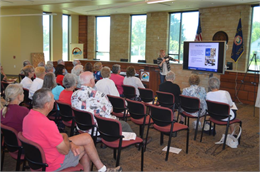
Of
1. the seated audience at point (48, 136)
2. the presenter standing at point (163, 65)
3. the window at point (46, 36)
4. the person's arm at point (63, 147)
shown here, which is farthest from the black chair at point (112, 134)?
the window at point (46, 36)

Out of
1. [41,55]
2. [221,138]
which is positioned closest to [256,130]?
[221,138]

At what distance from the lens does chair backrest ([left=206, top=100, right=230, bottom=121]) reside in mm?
4219

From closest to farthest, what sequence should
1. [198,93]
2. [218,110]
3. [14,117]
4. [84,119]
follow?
[14,117] → [84,119] → [218,110] → [198,93]

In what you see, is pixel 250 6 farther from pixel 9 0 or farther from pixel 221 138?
pixel 9 0

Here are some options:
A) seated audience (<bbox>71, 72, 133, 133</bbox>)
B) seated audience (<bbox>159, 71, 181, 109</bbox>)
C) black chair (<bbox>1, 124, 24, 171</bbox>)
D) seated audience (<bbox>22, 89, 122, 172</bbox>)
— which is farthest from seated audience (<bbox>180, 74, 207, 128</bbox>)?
black chair (<bbox>1, 124, 24, 171</bbox>)

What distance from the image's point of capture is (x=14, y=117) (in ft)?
9.87

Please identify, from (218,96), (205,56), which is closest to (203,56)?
(205,56)

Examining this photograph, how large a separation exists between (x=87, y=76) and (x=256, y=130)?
4.00m

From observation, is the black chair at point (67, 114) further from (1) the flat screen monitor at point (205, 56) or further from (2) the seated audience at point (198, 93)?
(1) the flat screen monitor at point (205, 56)

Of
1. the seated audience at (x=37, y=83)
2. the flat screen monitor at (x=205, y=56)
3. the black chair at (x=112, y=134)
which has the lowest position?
the black chair at (x=112, y=134)

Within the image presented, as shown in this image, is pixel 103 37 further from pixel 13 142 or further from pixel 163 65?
pixel 13 142

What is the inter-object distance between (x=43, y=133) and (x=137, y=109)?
2030mm

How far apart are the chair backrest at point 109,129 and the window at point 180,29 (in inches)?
419

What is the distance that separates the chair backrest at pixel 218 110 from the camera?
13.8ft
